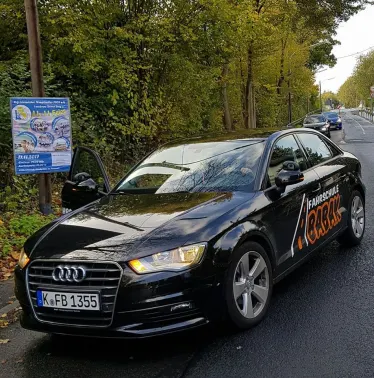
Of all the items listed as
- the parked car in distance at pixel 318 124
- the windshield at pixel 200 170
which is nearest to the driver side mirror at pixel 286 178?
the windshield at pixel 200 170

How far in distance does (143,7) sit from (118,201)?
29.1ft

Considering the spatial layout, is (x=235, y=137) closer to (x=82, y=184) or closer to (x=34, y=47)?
(x=82, y=184)

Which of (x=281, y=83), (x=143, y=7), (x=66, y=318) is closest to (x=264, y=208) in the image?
(x=66, y=318)

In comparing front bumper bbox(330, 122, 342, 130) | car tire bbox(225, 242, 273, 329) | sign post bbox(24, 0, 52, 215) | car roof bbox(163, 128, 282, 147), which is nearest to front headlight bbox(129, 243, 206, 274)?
car tire bbox(225, 242, 273, 329)

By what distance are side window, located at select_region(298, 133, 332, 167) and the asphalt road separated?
5.22ft

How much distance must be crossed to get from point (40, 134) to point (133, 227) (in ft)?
14.0

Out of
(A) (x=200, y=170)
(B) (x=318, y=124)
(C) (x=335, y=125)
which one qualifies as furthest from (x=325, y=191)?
(C) (x=335, y=125)

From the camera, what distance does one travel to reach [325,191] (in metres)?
5.34

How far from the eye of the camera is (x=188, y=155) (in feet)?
16.5

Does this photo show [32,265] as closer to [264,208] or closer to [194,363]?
[194,363]

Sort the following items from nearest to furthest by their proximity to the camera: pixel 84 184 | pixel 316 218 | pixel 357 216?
pixel 316 218
pixel 84 184
pixel 357 216

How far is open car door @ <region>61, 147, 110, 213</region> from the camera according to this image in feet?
17.1

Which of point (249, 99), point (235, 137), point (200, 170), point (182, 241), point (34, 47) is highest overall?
point (34, 47)

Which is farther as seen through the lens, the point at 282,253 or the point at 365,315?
the point at 282,253
